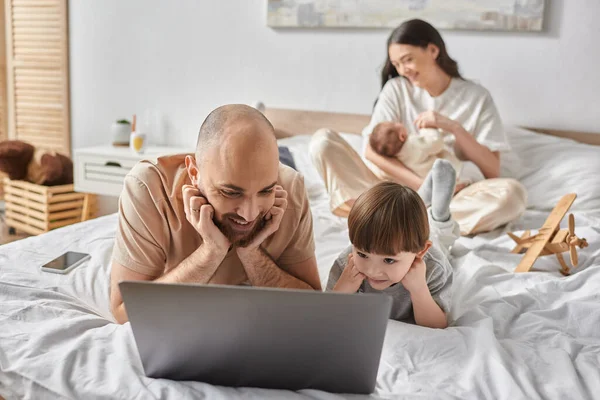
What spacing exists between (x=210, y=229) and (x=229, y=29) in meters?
2.53

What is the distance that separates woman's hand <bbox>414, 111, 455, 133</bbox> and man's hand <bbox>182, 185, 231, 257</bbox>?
55.9 inches

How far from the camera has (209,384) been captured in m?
1.01

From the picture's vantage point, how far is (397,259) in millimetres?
1250

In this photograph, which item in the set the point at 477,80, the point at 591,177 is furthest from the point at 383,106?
the point at 591,177

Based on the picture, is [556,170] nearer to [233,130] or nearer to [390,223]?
[390,223]

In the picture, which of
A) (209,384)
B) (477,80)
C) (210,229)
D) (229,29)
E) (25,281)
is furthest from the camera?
(229,29)

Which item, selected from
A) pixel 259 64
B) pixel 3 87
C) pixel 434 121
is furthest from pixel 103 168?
pixel 434 121

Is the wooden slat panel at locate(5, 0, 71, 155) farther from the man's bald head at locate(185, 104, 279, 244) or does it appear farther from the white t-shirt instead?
the man's bald head at locate(185, 104, 279, 244)

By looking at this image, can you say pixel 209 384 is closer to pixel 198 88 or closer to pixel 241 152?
pixel 241 152

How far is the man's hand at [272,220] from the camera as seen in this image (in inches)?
47.0

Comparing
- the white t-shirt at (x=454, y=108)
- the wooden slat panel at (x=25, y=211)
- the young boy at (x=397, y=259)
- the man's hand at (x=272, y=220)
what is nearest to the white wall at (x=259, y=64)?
the white t-shirt at (x=454, y=108)

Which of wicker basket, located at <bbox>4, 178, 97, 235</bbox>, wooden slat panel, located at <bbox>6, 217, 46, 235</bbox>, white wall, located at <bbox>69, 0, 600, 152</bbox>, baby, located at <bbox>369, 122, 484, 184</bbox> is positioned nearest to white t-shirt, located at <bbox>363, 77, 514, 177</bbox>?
baby, located at <bbox>369, 122, 484, 184</bbox>

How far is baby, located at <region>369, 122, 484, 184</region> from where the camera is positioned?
2.35 m

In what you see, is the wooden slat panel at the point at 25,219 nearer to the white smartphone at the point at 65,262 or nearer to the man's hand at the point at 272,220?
the white smartphone at the point at 65,262
